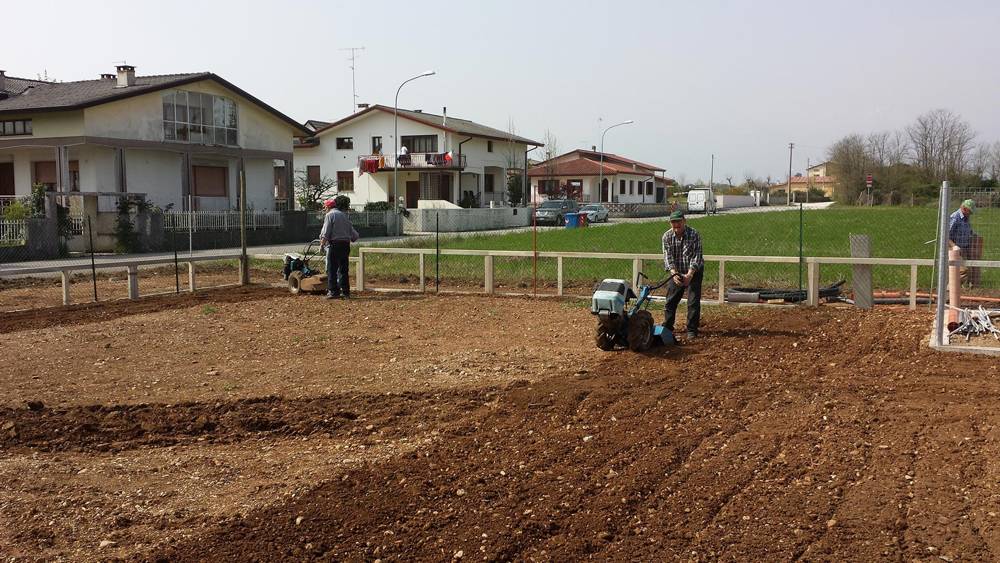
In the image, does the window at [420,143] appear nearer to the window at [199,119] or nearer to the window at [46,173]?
the window at [199,119]

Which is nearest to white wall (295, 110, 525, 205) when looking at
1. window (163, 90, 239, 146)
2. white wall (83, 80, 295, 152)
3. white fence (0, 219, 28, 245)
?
white wall (83, 80, 295, 152)

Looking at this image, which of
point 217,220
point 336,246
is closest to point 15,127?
point 217,220

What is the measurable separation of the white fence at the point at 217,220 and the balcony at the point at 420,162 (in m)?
20.6

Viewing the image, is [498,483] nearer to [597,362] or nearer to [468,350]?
[597,362]

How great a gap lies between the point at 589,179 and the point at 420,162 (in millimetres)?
26183

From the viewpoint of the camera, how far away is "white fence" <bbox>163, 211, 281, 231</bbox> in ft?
102

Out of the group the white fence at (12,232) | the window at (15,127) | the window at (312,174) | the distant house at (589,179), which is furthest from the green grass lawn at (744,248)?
the distant house at (589,179)

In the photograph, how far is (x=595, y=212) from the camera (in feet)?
185

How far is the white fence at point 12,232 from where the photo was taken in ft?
82.4

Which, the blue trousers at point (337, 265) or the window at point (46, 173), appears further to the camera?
the window at point (46, 173)

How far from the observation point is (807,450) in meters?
5.89

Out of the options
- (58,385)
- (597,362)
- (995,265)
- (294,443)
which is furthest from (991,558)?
(58,385)

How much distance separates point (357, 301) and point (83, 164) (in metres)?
23.2

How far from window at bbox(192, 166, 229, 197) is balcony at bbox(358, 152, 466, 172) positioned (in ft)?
57.3
